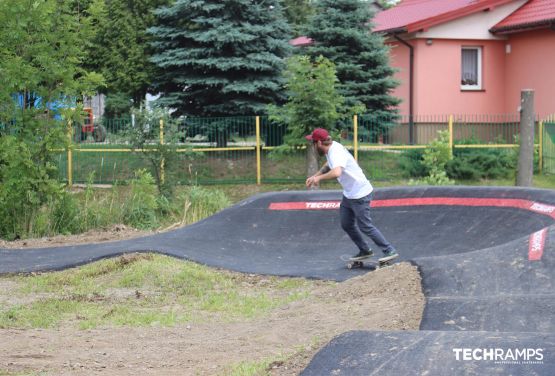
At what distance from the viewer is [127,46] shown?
29984 millimetres

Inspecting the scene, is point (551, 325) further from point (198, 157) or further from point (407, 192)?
point (198, 157)

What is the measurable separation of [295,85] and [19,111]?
7309mm

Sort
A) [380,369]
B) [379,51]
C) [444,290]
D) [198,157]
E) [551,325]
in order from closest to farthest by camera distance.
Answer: [380,369] < [551,325] < [444,290] < [198,157] < [379,51]

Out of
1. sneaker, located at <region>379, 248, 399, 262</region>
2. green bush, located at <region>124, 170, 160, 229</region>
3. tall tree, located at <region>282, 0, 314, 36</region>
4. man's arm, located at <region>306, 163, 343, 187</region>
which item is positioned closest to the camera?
man's arm, located at <region>306, 163, 343, 187</region>

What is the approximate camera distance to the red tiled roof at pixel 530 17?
27.7 meters

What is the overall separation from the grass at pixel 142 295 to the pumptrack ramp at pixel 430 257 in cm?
54

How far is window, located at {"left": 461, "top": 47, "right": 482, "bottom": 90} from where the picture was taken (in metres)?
29.9

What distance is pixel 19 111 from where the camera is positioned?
15.3 m

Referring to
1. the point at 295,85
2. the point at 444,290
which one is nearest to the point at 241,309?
→ the point at 444,290

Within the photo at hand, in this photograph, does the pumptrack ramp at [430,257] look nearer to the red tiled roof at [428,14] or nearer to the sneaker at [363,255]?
the sneaker at [363,255]

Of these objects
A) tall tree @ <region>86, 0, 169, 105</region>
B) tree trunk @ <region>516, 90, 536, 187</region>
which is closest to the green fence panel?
tree trunk @ <region>516, 90, 536, 187</region>

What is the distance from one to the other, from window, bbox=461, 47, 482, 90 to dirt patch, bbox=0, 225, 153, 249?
17176mm
